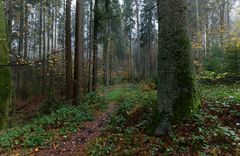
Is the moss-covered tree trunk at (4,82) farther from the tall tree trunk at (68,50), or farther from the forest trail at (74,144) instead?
the tall tree trunk at (68,50)

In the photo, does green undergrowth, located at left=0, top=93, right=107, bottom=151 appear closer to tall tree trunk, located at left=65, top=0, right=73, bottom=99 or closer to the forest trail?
the forest trail

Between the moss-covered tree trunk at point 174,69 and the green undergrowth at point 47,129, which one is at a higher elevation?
the moss-covered tree trunk at point 174,69

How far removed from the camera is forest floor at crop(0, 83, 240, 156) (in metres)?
5.09

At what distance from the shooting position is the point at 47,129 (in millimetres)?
8828

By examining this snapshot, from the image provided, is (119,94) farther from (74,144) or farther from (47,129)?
(74,144)

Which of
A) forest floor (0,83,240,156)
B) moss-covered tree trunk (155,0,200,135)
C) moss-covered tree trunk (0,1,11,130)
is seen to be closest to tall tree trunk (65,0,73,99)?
moss-covered tree trunk (0,1,11,130)

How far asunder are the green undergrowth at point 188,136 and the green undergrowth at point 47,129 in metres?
2.01

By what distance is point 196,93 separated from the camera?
6.09m

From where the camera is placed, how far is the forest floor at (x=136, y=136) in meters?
5.09

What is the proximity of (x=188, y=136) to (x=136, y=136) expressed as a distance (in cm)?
123

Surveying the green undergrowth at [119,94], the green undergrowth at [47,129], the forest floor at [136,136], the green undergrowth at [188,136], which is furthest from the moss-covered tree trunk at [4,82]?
the green undergrowth at [119,94]

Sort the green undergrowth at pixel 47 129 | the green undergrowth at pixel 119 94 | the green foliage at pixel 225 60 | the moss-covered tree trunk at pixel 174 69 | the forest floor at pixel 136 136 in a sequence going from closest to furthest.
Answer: the forest floor at pixel 136 136 → the moss-covered tree trunk at pixel 174 69 → the green undergrowth at pixel 47 129 → the green foliage at pixel 225 60 → the green undergrowth at pixel 119 94

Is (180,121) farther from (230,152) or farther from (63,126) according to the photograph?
(63,126)

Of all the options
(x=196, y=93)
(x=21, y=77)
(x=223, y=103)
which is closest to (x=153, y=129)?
(x=196, y=93)
